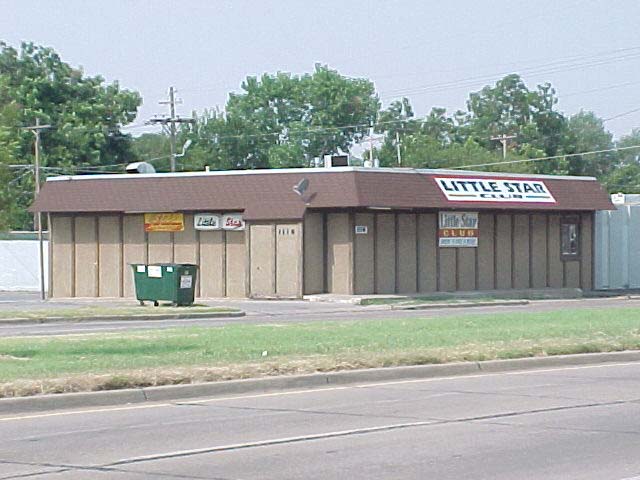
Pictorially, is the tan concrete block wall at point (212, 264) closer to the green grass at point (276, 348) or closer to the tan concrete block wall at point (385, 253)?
the tan concrete block wall at point (385, 253)

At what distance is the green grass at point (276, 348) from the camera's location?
1568cm

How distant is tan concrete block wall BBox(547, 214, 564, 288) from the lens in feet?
150

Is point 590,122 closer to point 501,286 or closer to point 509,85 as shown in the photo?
point 509,85

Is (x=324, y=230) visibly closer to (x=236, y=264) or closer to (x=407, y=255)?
(x=407, y=255)

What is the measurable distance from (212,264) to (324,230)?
4.29 metres

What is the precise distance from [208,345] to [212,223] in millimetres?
22568

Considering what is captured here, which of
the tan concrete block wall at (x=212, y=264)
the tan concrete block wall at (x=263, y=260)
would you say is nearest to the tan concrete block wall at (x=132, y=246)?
the tan concrete block wall at (x=212, y=264)

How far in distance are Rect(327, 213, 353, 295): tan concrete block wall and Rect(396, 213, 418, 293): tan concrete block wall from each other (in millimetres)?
2081

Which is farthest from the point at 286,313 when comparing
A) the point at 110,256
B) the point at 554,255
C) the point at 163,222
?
the point at 554,255

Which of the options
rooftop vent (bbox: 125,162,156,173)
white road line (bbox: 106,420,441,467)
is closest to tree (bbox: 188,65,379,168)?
rooftop vent (bbox: 125,162,156,173)

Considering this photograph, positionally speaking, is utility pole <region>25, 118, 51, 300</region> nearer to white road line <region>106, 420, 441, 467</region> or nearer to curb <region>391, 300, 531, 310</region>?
curb <region>391, 300, 531, 310</region>

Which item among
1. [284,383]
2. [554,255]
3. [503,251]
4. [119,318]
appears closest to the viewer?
[284,383]

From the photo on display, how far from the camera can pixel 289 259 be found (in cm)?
4050

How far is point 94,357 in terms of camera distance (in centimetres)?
1772
